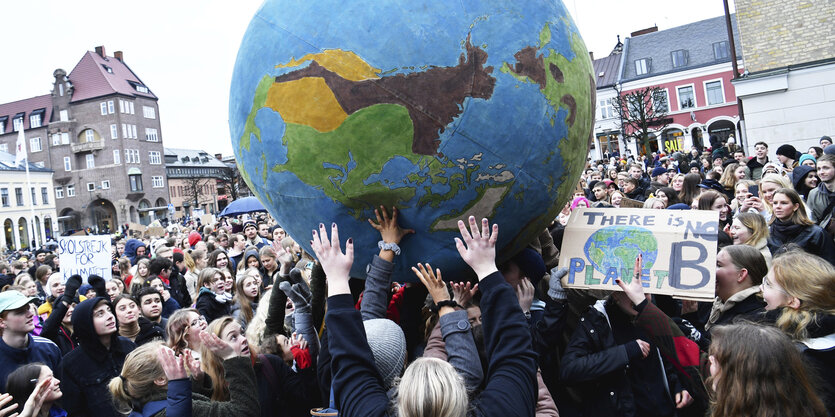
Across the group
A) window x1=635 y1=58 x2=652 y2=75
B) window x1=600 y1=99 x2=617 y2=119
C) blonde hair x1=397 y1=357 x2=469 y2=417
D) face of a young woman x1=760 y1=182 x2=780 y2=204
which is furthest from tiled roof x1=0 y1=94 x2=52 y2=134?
blonde hair x1=397 y1=357 x2=469 y2=417

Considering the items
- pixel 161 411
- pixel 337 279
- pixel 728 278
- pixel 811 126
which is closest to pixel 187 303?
pixel 161 411

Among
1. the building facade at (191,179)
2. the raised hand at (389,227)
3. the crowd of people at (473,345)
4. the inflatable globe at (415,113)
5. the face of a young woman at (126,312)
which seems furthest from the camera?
the building facade at (191,179)

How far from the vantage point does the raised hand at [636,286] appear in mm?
3154

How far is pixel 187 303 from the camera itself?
862cm

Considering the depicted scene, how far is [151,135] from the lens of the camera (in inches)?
2490

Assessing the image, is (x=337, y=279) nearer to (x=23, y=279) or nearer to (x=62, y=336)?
(x=62, y=336)

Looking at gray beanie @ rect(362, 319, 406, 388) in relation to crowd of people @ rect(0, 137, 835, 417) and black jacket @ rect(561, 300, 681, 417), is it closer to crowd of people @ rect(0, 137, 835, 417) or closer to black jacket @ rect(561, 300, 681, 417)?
crowd of people @ rect(0, 137, 835, 417)

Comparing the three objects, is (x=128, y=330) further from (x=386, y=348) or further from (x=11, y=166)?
(x=11, y=166)

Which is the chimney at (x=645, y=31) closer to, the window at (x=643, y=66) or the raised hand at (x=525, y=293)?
the window at (x=643, y=66)

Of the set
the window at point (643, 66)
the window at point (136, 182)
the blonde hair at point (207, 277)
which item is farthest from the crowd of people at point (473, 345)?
the window at point (136, 182)

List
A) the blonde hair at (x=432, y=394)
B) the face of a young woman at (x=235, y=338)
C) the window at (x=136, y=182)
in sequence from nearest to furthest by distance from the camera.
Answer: the blonde hair at (x=432, y=394) → the face of a young woman at (x=235, y=338) → the window at (x=136, y=182)

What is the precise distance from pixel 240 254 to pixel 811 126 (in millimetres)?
15169

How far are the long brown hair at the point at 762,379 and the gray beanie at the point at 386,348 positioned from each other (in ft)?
4.51

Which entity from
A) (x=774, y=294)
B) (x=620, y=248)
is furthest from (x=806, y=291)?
(x=620, y=248)
